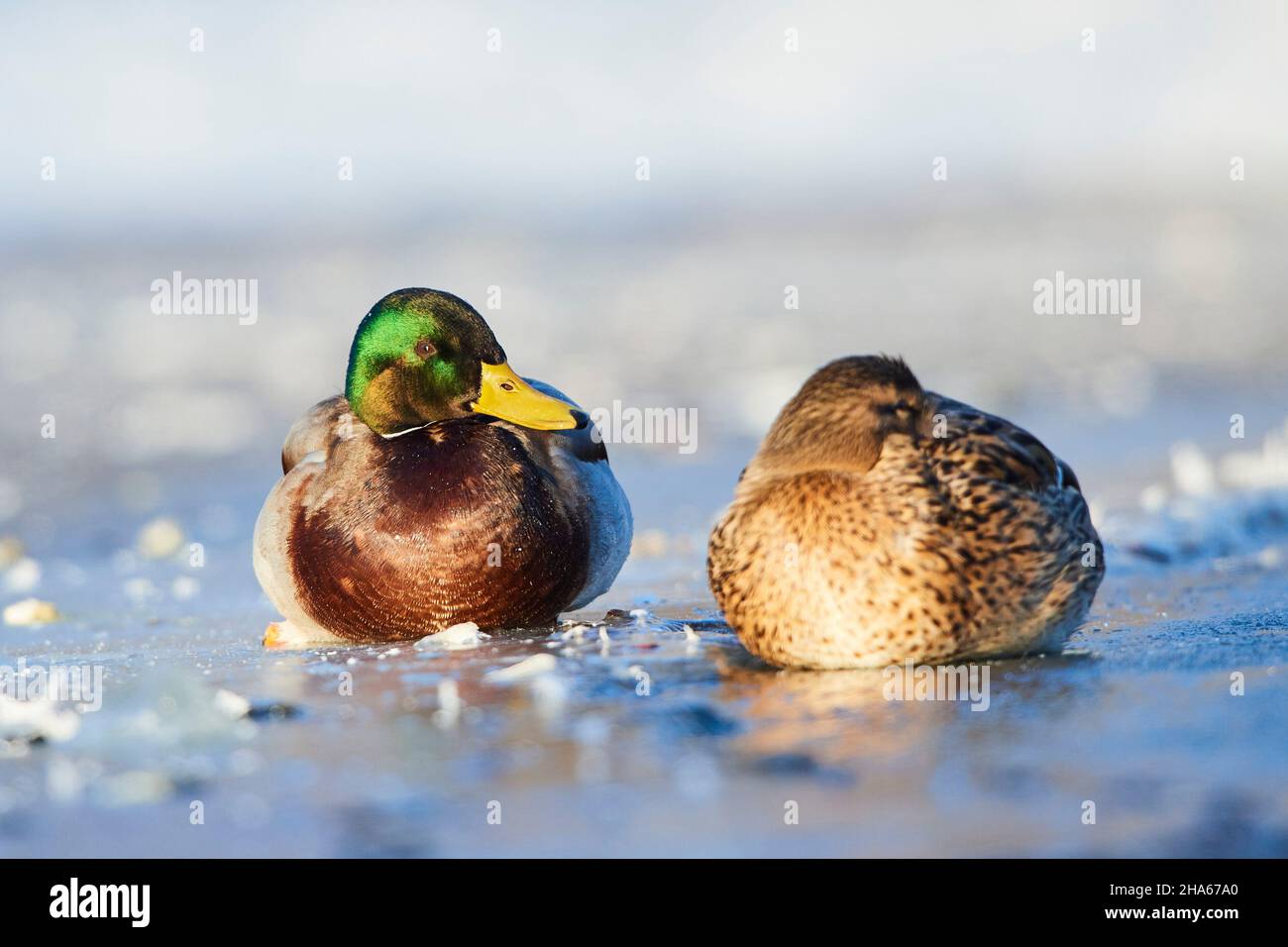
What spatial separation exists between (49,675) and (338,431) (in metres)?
1.25

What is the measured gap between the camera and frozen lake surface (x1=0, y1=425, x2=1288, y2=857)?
2.92m

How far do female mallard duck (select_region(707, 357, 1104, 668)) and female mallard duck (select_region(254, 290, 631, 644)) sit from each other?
920 millimetres

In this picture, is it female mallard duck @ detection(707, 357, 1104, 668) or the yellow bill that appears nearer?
female mallard duck @ detection(707, 357, 1104, 668)

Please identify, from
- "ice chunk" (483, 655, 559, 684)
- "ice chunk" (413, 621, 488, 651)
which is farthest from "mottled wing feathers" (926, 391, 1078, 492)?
"ice chunk" (413, 621, 488, 651)

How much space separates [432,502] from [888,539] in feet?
5.18

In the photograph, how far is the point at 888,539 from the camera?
3.94 meters

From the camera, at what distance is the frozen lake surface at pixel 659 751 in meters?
2.92

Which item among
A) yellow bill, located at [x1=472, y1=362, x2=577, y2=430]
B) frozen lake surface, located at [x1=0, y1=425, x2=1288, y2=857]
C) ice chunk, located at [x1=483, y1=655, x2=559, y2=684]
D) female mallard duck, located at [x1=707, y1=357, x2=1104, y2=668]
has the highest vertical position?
yellow bill, located at [x1=472, y1=362, x2=577, y2=430]

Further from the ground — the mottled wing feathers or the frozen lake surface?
the mottled wing feathers

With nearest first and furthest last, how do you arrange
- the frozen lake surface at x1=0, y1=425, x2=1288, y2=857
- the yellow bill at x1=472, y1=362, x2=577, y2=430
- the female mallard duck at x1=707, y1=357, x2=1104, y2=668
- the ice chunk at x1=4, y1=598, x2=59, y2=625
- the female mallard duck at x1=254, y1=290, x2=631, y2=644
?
1. the frozen lake surface at x1=0, y1=425, x2=1288, y2=857
2. the female mallard duck at x1=707, y1=357, x2=1104, y2=668
3. the female mallard duck at x1=254, y1=290, x2=631, y2=644
4. the yellow bill at x1=472, y1=362, x2=577, y2=430
5. the ice chunk at x1=4, y1=598, x2=59, y2=625

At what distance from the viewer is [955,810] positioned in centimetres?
296

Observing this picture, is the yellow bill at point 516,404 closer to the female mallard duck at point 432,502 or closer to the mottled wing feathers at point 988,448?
the female mallard duck at point 432,502

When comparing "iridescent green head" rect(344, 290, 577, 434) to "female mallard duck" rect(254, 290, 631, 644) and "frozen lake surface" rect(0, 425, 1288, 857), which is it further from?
"frozen lake surface" rect(0, 425, 1288, 857)

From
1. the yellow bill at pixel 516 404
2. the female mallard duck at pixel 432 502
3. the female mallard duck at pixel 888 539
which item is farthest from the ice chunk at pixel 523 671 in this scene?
the yellow bill at pixel 516 404
